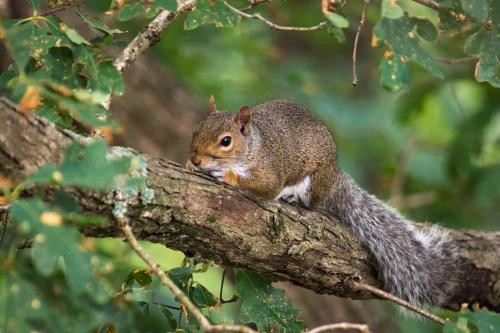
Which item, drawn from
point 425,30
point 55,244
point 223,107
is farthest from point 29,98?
point 223,107

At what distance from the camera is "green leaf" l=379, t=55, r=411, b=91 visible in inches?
72.4

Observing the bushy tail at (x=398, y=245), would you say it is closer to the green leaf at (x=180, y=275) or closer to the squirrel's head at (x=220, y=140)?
the squirrel's head at (x=220, y=140)

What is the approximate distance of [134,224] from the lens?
74.2 inches

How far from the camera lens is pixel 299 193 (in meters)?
2.86

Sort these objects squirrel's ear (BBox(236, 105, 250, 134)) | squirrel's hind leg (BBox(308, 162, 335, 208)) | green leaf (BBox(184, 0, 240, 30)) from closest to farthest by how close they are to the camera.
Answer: green leaf (BBox(184, 0, 240, 30))
squirrel's ear (BBox(236, 105, 250, 134))
squirrel's hind leg (BBox(308, 162, 335, 208))

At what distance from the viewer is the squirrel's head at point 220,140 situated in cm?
258

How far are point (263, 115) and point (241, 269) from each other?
763 millimetres

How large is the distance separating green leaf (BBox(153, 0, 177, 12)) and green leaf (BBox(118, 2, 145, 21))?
0.30 ft

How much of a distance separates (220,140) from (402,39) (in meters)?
0.91

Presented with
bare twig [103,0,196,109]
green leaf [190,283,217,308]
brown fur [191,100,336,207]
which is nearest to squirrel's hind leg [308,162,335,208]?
brown fur [191,100,336,207]

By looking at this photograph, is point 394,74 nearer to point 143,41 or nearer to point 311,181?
point 143,41

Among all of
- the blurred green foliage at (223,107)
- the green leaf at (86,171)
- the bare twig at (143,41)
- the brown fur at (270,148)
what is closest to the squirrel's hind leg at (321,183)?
the brown fur at (270,148)

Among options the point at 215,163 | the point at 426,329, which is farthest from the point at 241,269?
the point at 426,329

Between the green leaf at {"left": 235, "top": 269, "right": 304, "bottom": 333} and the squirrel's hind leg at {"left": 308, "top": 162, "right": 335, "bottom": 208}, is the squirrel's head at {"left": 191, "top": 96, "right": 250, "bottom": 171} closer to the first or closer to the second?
the squirrel's hind leg at {"left": 308, "top": 162, "right": 335, "bottom": 208}
